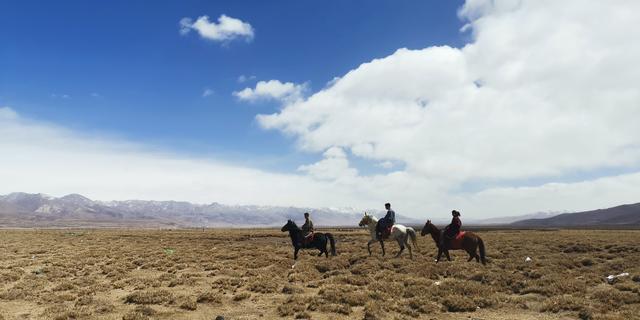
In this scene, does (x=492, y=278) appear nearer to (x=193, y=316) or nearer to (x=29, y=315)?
(x=193, y=316)

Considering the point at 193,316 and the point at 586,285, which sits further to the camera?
the point at 586,285

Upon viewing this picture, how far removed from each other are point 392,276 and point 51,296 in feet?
46.1

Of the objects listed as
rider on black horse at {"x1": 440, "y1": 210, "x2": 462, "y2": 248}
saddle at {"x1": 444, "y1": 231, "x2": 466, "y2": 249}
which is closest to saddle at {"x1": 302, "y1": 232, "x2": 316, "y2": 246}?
rider on black horse at {"x1": 440, "y1": 210, "x2": 462, "y2": 248}

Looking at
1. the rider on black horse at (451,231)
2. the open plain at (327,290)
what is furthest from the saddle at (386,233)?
the rider on black horse at (451,231)

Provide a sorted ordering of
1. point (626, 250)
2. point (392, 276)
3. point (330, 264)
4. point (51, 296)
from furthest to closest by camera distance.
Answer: point (626, 250) < point (330, 264) < point (392, 276) < point (51, 296)

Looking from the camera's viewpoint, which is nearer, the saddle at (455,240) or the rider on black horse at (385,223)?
the saddle at (455,240)

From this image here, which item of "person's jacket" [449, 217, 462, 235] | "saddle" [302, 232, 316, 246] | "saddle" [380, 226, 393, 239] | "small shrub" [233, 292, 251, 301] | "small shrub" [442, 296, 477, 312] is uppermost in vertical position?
"person's jacket" [449, 217, 462, 235]

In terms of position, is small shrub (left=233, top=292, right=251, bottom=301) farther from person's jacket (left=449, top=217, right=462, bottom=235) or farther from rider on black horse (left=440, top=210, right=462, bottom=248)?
person's jacket (left=449, top=217, right=462, bottom=235)

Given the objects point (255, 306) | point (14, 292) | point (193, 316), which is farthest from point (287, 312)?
point (14, 292)

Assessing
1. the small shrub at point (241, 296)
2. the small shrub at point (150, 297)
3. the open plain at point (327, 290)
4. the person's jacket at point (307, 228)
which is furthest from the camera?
the person's jacket at point (307, 228)

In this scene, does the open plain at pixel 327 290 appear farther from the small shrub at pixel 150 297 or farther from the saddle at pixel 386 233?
the saddle at pixel 386 233

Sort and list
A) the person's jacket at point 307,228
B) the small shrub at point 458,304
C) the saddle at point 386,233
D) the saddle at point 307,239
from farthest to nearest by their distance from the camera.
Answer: the saddle at point 386,233 < the saddle at point 307,239 < the person's jacket at point 307,228 < the small shrub at point 458,304

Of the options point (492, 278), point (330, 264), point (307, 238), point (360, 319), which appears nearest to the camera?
point (360, 319)

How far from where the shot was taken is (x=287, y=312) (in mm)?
13914
